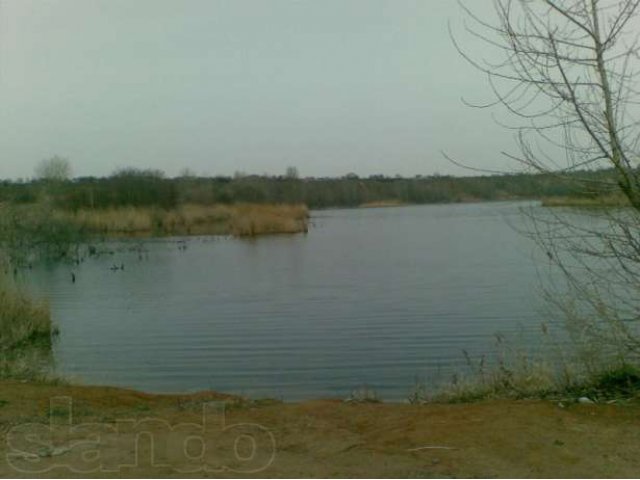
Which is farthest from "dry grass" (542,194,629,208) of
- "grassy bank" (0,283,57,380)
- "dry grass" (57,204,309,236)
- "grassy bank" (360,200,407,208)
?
"grassy bank" (360,200,407,208)

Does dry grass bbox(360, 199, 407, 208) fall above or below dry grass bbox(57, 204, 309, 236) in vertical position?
above

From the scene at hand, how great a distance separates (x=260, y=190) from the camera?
207 ft

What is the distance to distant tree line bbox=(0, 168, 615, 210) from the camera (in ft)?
26.4

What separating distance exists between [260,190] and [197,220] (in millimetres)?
9938

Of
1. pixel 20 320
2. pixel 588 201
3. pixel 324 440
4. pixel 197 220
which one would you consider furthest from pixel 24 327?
pixel 197 220

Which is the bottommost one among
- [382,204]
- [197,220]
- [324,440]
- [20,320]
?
[20,320]

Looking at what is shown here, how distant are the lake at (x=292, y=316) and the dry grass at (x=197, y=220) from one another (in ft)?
45.2

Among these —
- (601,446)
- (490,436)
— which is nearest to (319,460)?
(490,436)

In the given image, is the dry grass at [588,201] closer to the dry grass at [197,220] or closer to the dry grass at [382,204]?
the dry grass at [197,220]

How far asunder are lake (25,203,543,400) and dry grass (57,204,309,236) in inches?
542

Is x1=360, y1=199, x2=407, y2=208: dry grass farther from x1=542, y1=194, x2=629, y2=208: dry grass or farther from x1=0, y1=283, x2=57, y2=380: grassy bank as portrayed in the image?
x1=542, y1=194, x2=629, y2=208: dry grass

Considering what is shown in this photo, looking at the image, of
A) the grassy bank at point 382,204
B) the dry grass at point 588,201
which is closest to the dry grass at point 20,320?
the dry grass at point 588,201

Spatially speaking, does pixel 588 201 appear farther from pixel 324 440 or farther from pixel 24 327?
pixel 24 327

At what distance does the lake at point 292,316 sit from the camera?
41.3 feet
